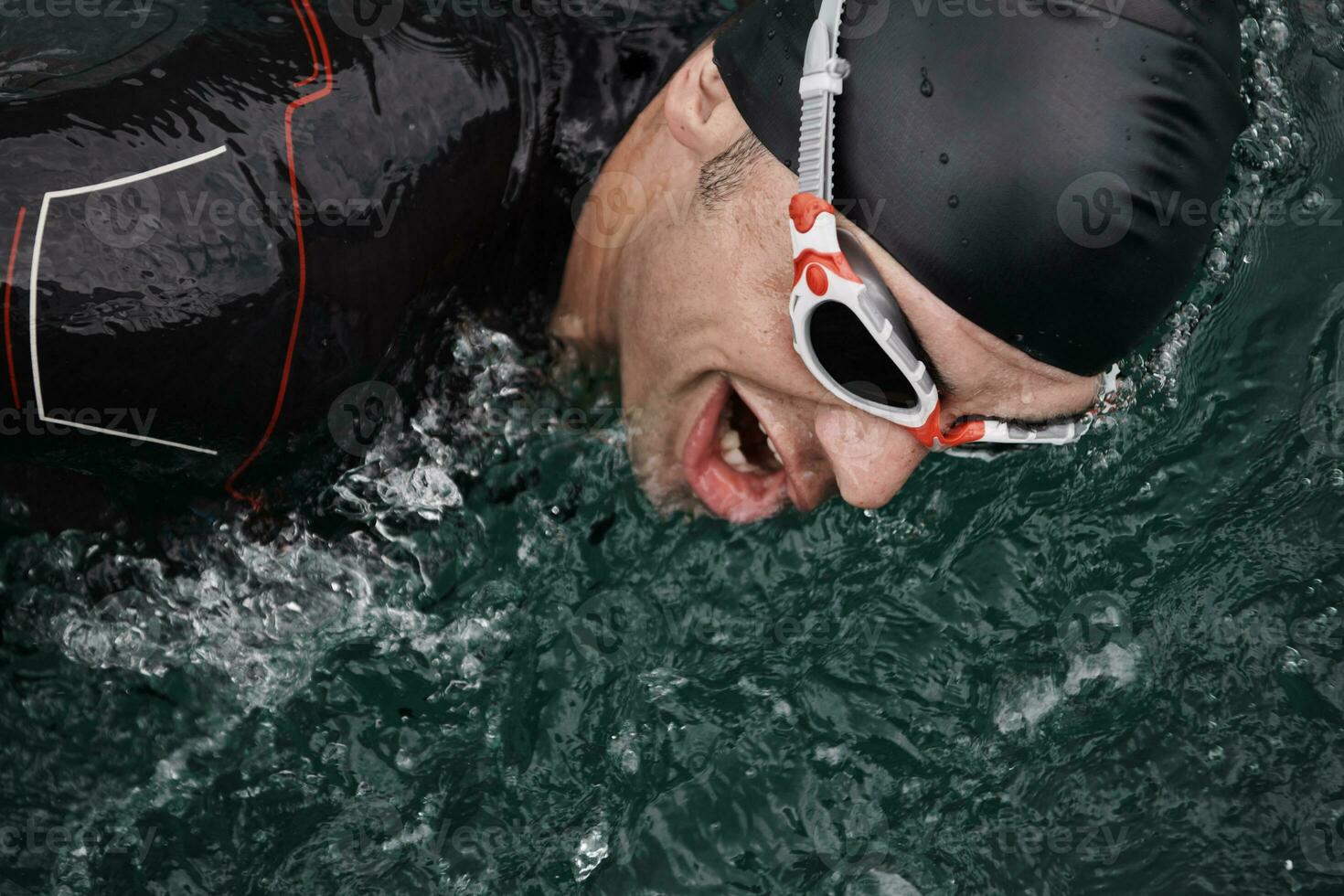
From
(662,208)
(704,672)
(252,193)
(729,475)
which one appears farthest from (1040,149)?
(704,672)

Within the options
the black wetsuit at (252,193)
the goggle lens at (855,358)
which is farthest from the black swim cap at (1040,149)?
the black wetsuit at (252,193)

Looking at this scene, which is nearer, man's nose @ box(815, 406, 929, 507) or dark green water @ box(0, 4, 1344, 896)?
man's nose @ box(815, 406, 929, 507)

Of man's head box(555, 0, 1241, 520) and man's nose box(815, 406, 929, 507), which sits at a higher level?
man's head box(555, 0, 1241, 520)

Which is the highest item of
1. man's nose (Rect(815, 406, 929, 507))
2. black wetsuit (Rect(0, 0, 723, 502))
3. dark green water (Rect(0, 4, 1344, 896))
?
black wetsuit (Rect(0, 0, 723, 502))

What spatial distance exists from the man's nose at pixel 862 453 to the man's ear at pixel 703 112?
1.53 feet

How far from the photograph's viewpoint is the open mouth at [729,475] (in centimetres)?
219

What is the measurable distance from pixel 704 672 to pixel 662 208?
3.21ft

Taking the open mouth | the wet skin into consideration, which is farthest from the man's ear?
the open mouth

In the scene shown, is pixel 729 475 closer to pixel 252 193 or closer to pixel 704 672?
pixel 704 672

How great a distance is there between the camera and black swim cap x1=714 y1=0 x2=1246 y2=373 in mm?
1541

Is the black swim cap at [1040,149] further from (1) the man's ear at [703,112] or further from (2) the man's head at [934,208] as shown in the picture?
(1) the man's ear at [703,112]

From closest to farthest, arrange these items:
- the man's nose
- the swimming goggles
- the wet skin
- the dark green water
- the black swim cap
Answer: the black swim cap < the swimming goggles < the wet skin < the man's nose < the dark green water

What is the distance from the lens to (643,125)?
2.12m

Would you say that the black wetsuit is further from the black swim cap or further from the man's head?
the black swim cap
